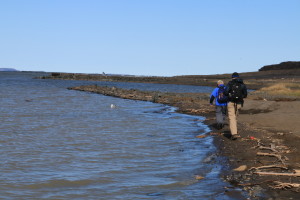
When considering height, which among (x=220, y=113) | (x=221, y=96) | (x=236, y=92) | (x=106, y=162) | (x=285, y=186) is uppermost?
(x=236, y=92)

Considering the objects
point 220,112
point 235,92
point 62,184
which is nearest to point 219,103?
point 220,112

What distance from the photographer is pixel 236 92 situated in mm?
12227

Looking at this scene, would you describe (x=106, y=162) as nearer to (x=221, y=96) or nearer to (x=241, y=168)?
(x=241, y=168)

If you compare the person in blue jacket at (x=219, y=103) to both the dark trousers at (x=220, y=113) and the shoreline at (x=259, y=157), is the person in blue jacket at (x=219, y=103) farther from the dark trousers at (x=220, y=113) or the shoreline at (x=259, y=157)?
the shoreline at (x=259, y=157)

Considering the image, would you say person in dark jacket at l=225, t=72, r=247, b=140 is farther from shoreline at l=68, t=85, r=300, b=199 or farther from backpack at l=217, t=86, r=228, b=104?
backpack at l=217, t=86, r=228, b=104

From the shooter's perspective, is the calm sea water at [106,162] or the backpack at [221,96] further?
the backpack at [221,96]

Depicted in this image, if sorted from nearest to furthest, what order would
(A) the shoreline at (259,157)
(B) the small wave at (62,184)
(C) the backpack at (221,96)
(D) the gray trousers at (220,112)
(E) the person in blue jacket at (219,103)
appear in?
(A) the shoreline at (259,157), (B) the small wave at (62,184), (C) the backpack at (221,96), (E) the person in blue jacket at (219,103), (D) the gray trousers at (220,112)

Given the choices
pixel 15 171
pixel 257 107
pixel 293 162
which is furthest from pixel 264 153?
pixel 257 107

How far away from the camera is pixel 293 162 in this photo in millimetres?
9023

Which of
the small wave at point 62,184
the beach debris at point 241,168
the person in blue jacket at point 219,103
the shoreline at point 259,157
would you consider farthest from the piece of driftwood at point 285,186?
the person in blue jacket at point 219,103

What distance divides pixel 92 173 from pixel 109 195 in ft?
5.75

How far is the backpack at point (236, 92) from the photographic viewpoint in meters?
12.2

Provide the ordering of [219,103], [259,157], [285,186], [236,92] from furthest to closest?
[219,103] → [236,92] → [259,157] → [285,186]

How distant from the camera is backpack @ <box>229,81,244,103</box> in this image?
40.0ft
